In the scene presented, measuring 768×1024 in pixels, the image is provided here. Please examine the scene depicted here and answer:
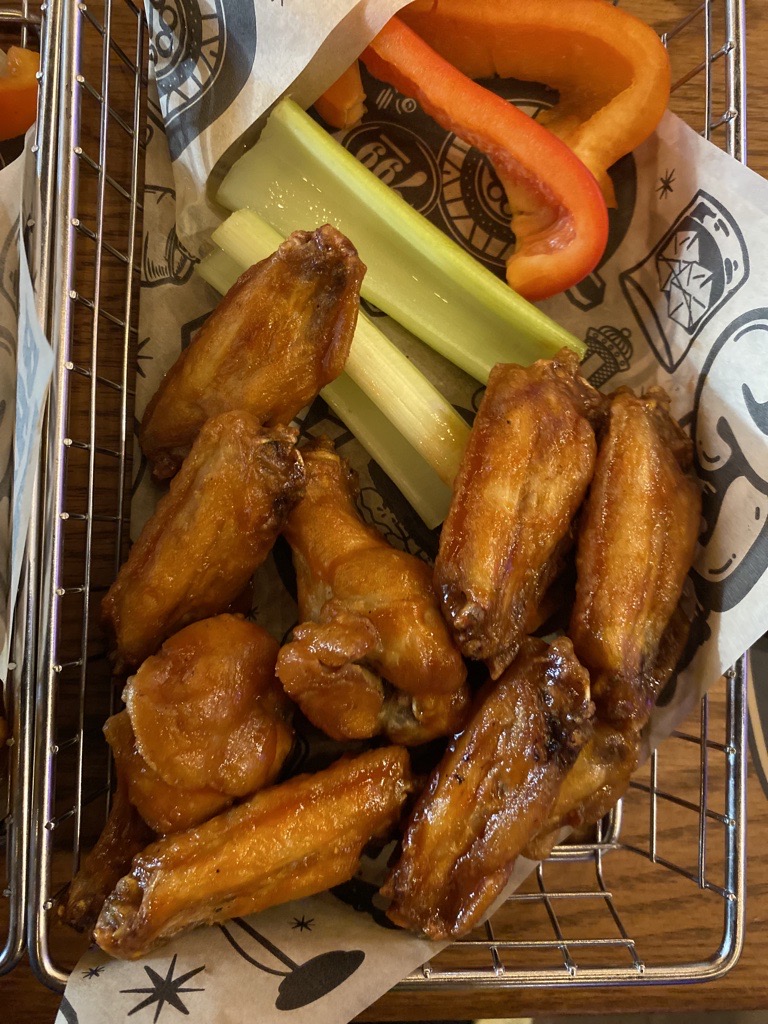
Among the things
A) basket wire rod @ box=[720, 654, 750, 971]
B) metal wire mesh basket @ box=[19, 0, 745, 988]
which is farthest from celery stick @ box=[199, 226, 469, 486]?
basket wire rod @ box=[720, 654, 750, 971]

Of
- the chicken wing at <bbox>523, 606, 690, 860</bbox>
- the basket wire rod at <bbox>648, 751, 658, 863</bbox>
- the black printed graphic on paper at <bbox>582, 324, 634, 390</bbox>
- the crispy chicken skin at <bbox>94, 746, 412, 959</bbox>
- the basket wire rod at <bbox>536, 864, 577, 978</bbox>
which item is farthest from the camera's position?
the black printed graphic on paper at <bbox>582, 324, 634, 390</bbox>

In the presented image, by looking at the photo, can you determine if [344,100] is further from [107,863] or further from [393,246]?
[107,863]

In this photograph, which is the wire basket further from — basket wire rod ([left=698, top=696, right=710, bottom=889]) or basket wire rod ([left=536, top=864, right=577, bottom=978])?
basket wire rod ([left=698, top=696, right=710, bottom=889])

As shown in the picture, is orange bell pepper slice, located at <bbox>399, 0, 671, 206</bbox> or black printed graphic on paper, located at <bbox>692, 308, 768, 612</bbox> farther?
orange bell pepper slice, located at <bbox>399, 0, 671, 206</bbox>

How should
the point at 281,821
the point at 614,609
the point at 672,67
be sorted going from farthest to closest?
the point at 672,67, the point at 614,609, the point at 281,821

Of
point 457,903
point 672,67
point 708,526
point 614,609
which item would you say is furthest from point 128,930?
point 672,67

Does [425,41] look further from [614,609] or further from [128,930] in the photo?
[128,930]

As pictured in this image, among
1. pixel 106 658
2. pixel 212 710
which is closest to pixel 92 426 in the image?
pixel 106 658
